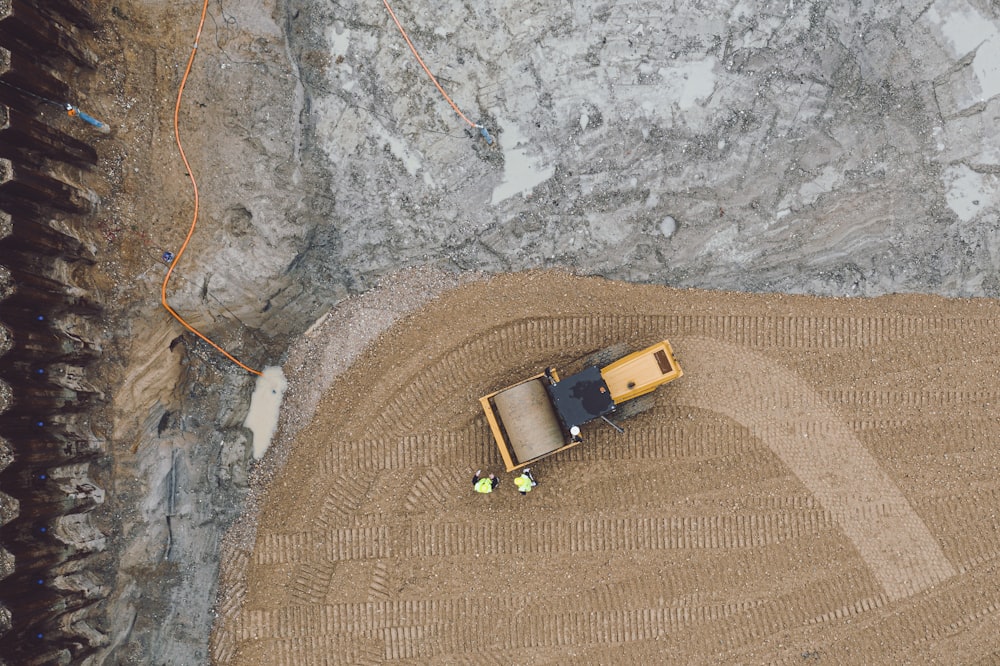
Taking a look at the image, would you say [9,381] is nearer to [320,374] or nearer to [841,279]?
[320,374]

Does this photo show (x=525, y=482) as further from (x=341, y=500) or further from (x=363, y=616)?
(x=363, y=616)

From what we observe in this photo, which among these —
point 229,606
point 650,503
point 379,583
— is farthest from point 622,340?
point 229,606

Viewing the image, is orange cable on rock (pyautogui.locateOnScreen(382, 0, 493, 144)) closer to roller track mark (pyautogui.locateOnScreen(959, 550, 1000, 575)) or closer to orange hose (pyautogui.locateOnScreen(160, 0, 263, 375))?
orange hose (pyautogui.locateOnScreen(160, 0, 263, 375))

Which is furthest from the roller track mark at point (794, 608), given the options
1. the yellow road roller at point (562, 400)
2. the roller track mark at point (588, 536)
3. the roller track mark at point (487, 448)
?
the yellow road roller at point (562, 400)

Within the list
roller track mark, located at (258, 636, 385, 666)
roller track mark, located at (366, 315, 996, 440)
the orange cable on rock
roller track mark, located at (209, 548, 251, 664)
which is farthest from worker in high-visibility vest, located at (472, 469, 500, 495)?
the orange cable on rock

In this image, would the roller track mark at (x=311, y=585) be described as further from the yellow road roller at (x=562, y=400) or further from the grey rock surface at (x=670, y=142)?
the grey rock surface at (x=670, y=142)

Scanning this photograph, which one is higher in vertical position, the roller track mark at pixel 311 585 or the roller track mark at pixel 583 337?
the roller track mark at pixel 583 337
